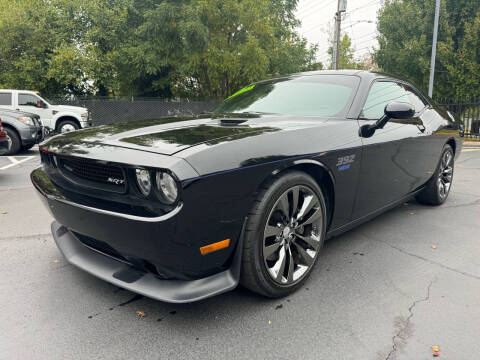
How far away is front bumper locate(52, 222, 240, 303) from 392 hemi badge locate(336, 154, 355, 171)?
1.01 meters

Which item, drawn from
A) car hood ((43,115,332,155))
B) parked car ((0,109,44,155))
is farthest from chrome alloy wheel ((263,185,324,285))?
parked car ((0,109,44,155))

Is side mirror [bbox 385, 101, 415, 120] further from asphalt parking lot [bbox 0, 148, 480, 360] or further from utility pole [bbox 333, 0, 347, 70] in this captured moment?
utility pole [bbox 333, 0, 347, 70]

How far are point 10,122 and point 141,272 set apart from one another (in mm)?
8473

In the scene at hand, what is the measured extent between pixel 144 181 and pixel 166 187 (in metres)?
0.12

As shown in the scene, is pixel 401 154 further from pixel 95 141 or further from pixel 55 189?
pixel 55 189

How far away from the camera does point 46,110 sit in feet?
46.0

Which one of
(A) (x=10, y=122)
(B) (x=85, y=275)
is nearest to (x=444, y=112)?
(B) (x=85, y=275)

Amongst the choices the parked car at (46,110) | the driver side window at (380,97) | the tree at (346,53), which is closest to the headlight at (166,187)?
the driver side window at (380,97)

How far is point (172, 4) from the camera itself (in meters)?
17.7

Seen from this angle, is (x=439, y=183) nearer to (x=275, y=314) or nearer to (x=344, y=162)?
(x=344, y=162)

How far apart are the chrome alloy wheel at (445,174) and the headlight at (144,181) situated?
3588mm

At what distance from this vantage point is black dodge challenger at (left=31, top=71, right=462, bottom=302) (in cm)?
180

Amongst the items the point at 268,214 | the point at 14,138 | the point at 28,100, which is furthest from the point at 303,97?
the point at 28,100

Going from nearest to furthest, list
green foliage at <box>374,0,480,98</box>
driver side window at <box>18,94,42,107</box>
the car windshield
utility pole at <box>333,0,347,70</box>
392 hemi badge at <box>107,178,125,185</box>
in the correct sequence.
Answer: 392 hemi badge at <box>107,178,125,185</box> < the car windshield < driver side window at <box>18,94,42,107</box> < green foliage at <box>374,0,480,98</box> < utility pole at <box>333,0,347,70</box>
